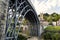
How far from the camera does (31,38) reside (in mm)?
13141

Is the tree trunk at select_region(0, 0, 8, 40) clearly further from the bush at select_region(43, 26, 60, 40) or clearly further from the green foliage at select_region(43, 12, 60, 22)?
the green foliage at select_region(43, 12, 60, 22)

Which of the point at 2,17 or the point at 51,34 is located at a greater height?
the point at 2,17

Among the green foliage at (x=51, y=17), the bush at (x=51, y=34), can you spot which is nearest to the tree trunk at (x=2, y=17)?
the bush at (x=51, y=34)

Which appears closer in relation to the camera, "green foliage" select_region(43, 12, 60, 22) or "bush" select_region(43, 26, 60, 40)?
"bush" select_region(43, 26, 60, 40)

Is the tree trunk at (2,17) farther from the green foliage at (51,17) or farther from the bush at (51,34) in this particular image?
the green foliage at (51,17)

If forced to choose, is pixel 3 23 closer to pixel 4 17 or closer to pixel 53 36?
pixel 4 17

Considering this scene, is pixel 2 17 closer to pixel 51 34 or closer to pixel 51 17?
pixel 51 34

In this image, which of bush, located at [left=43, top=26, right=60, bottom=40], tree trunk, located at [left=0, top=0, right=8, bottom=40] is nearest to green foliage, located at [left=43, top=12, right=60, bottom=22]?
bush, located at [left=43, top=26, right=60, bottom=40]

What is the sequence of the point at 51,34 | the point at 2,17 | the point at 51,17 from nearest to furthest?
1. the point at 2,17
2. the point at 51,34
3. the point at 51,17

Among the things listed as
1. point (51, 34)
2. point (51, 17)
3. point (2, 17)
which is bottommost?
point (51, 34)

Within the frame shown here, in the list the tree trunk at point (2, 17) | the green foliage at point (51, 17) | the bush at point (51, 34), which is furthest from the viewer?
the green foliage at point (51, 17)

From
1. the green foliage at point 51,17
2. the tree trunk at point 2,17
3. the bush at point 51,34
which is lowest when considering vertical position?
the bush at point 51,34

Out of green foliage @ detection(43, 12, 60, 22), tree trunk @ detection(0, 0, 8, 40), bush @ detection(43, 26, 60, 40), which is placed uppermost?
green foliage @ detection(43, 12, 60, 22)

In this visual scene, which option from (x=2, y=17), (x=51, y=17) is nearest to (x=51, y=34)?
(x=51, y=17)
